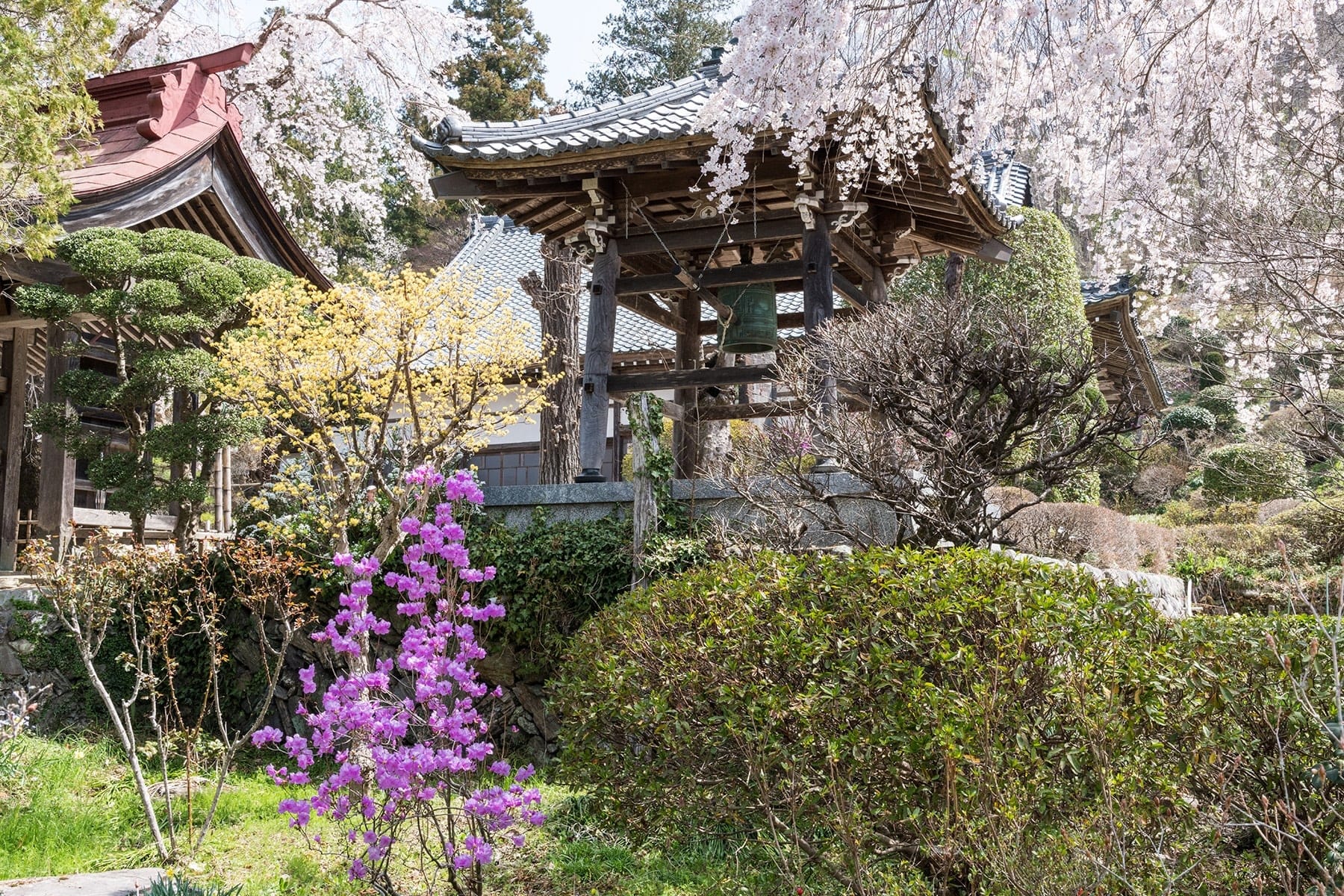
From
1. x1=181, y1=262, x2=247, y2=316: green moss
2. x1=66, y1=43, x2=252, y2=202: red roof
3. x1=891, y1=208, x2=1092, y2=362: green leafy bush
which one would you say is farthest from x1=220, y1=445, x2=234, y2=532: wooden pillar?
x1=891, y1=208, x2=1092, y2=362: green leafy bush

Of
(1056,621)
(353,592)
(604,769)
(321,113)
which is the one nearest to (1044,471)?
(1056,621)

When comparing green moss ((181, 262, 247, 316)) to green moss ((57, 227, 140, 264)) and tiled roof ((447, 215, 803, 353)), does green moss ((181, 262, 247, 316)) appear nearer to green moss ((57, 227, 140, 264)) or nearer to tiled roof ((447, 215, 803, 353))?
green moss ((57, 227, 140, 264))

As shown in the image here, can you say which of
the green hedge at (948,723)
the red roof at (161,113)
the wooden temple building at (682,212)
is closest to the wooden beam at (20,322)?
the red roof at (161,113)

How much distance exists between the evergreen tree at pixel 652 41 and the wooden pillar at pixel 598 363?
17.4 meters

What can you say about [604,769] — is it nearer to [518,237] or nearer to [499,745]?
[499,745]

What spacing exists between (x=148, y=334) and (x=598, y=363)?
3726 mm

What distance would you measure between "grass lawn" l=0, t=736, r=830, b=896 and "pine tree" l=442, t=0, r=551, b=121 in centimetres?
1795

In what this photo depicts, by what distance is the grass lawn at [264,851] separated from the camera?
174 inches

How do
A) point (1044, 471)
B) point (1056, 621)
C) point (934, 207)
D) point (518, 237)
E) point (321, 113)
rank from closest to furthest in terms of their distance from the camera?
1. point (1056, 621)
2. point (1044, 471)
3. point (934, 207)
4. point (321, 113)
5. point (518, 237)

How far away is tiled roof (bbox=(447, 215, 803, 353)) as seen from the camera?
1508 cm

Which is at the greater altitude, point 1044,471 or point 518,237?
point 518,237

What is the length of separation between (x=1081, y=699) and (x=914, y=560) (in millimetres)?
1147

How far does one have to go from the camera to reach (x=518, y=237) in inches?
757

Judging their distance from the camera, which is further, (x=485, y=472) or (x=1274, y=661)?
(x=485, y=472)
